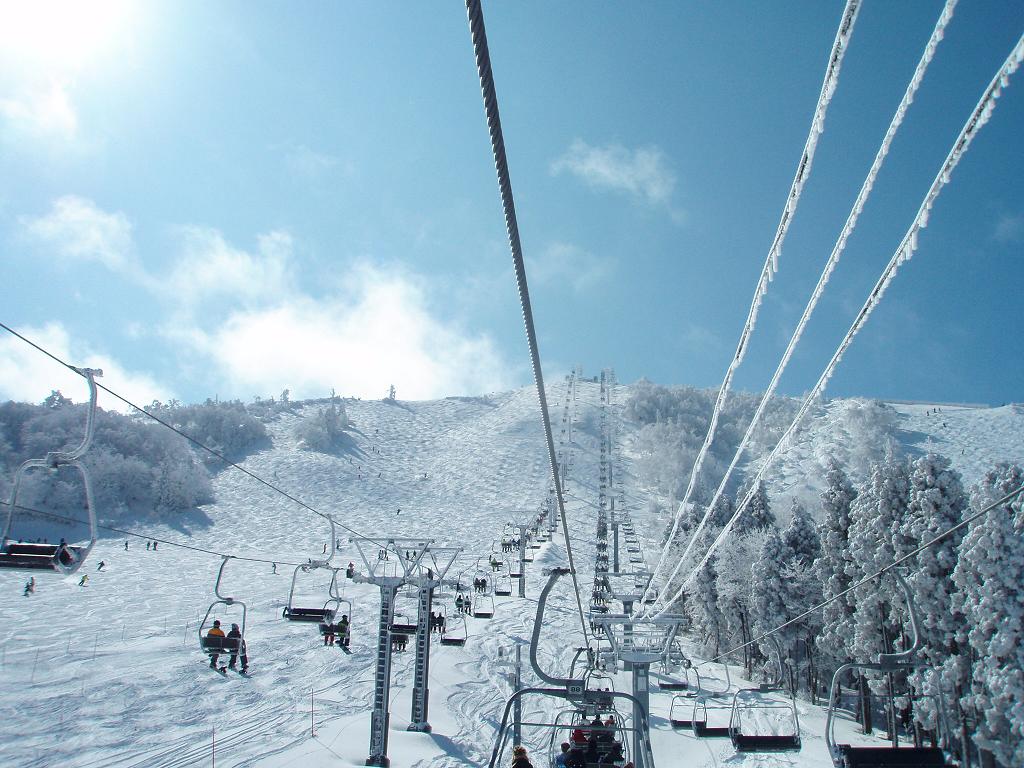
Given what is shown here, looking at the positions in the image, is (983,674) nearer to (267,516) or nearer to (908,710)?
(908,710)

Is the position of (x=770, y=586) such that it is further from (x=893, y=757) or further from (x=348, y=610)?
(x=893, y=757)

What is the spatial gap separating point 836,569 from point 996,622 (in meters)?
9.52

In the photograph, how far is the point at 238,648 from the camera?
1566 centimetres

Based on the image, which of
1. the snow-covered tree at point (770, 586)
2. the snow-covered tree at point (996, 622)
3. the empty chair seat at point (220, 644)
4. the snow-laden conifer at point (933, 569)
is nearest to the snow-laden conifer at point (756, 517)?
the snow-covered tree at point (770, 586)

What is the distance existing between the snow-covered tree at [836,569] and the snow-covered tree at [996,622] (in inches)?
232

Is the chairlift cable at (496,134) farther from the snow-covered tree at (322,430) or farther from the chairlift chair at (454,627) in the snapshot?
the snow-covered tree at (322,430)

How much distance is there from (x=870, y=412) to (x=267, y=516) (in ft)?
337

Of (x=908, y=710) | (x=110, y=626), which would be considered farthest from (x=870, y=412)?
(x=110, y=626)

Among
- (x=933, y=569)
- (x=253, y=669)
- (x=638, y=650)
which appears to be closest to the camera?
(x=638, y=650)

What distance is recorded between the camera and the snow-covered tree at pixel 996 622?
16.8 metres

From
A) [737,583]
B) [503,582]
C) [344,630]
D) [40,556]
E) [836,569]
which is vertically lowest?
[503,582]

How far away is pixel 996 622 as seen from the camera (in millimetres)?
17656

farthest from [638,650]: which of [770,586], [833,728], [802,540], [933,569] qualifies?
[802,540]

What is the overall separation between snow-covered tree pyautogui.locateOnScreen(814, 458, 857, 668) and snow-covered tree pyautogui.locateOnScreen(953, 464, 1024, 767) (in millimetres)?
5887
